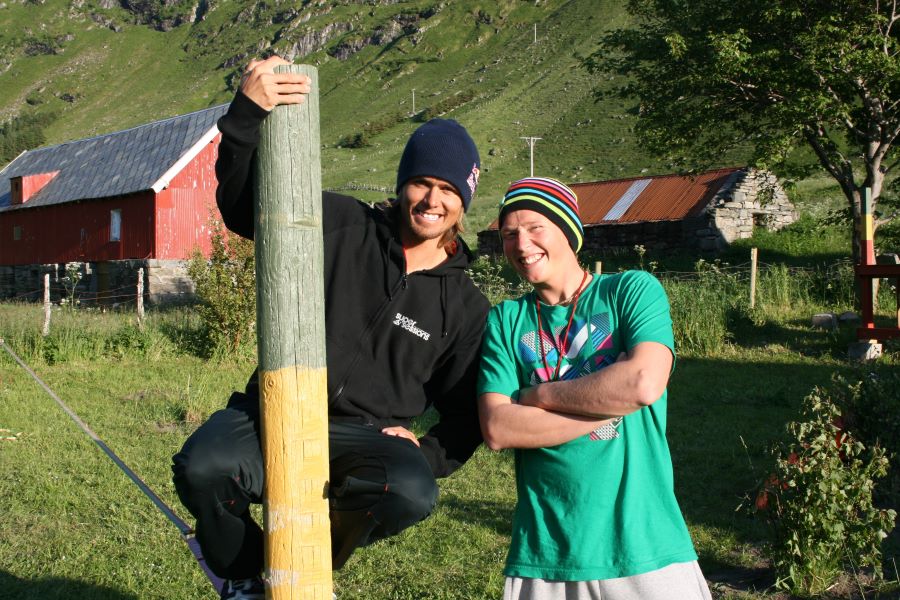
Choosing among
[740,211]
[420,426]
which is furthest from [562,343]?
[740,211]

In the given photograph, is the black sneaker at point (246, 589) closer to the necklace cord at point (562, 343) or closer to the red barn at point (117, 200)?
the necklace cord at point (562, 343)

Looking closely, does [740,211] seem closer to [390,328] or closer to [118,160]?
[118,160]

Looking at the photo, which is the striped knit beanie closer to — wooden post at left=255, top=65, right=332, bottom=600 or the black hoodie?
the black hoodie

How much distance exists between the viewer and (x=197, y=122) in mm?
28000

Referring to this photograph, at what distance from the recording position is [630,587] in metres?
2.49

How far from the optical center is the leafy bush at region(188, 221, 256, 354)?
13117 mm

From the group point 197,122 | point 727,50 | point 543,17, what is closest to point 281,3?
point 543,17

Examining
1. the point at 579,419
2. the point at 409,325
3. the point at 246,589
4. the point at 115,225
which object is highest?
the point at 115,225

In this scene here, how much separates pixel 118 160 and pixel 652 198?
1836cm

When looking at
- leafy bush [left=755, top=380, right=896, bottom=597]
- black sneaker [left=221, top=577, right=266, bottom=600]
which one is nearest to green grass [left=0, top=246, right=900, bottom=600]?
leafy bush [left=755, top=380, right=896, bottom=597]

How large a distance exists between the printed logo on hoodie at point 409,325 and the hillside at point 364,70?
1523 inches

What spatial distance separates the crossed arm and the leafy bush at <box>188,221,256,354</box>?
10.8 metres

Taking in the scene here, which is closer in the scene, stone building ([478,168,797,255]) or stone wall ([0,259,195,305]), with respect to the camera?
stone wall ([0,259,195,305])

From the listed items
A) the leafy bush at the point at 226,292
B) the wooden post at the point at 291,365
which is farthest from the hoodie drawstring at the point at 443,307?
the leafy bush at the point at 226,292
